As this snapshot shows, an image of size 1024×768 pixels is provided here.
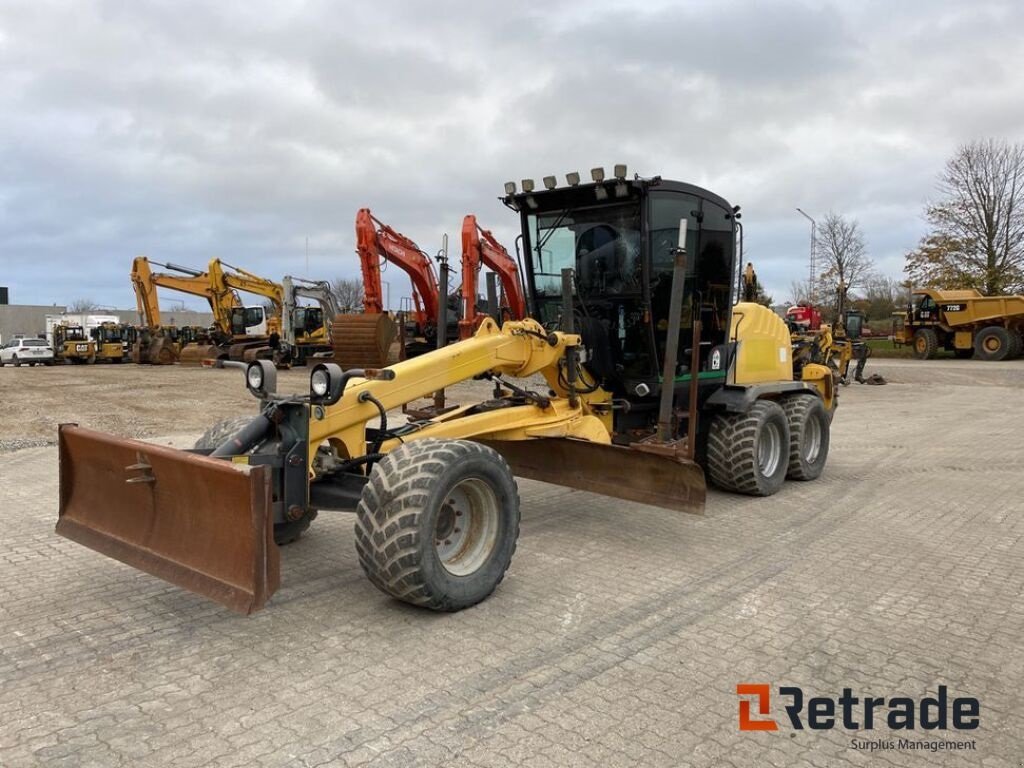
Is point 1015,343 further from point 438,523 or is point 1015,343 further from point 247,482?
point 247,482

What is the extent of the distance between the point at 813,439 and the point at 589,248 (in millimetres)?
3448

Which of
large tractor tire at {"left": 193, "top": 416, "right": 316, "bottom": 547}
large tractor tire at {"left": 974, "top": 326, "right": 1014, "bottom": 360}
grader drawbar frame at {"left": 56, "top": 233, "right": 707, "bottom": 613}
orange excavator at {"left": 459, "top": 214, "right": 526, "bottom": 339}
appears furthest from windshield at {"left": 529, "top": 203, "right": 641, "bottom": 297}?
large tractor tire at {"left": 974, "top": 326, "right": 1014, "bottom": 360}

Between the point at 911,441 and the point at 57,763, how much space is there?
11285mm

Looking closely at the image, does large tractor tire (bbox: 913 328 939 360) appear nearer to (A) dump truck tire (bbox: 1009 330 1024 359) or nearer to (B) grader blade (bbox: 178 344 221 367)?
→ (A) dump truck tire (bbox: 1009 330 1024 359)

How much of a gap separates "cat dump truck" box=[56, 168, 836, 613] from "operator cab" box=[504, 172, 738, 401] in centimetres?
2

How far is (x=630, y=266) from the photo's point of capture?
21.9 ft

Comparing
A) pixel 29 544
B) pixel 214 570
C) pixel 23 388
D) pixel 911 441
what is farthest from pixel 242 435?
pixel 23 388

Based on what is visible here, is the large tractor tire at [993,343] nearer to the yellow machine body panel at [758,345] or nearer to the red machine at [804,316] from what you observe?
the red machine at [804,316]

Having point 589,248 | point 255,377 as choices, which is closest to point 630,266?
point 589,248

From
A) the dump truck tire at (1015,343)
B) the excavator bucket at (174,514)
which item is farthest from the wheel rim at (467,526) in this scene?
the dump truck tire at (1015,343)

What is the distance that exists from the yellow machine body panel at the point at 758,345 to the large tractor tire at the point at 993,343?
23214 millimetres

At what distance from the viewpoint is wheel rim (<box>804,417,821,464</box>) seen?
8.30 m

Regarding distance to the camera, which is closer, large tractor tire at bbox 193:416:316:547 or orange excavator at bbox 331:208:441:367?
large tractor tire at bbox 193:416:316:547

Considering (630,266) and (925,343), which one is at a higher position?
(630,266)
